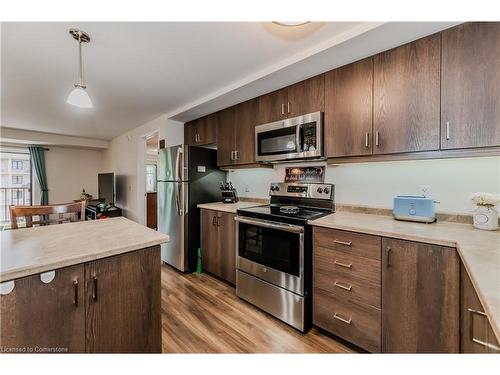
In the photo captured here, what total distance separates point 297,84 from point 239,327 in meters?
2.29

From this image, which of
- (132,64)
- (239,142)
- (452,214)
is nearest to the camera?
(452,214)

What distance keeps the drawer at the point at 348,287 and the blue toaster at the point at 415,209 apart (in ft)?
1.88

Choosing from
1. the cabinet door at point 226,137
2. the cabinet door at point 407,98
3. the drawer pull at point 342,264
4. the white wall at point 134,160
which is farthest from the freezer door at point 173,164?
the cabinet door at point 407,98

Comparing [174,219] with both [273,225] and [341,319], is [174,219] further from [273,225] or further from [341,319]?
[341,319]

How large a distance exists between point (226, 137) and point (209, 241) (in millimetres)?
1363

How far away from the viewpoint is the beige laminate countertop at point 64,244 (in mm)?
833

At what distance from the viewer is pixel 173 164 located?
2979 mm

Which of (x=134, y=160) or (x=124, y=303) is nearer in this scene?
(x=124, y=303)

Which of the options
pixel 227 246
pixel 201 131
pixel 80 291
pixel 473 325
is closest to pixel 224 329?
pixel 227 246

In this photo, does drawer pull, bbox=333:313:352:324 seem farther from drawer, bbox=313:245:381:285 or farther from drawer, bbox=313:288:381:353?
drawer, bbox=313:245:381:285

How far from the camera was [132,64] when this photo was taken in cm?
196

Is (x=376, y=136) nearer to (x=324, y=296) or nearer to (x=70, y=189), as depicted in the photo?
(x=324, y=296)

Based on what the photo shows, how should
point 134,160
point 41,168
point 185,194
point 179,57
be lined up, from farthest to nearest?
point 41,168
point 134,160
point 185,194
point 179,57
